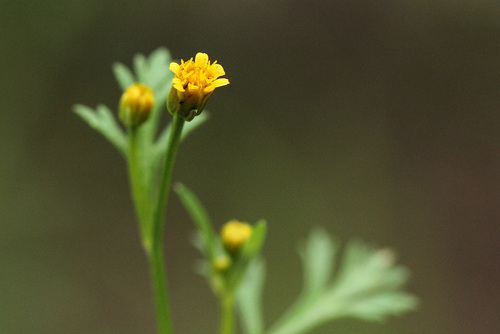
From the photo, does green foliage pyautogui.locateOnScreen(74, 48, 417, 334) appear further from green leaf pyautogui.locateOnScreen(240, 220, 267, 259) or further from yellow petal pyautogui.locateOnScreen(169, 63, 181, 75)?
yellow petal pyautogui.locateOnScreen(169, 63, 181, 75)

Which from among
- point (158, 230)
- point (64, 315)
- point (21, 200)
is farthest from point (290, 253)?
point (158, 230)

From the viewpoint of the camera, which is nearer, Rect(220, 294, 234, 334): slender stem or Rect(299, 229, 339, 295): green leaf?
Rect(220, 294, 234, 334): slender stem

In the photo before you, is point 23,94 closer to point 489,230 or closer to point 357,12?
point 357,12

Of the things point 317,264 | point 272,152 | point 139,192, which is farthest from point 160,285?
point 272,152

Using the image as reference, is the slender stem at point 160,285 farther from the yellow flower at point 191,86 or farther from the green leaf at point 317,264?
the green leaf at point 317,264

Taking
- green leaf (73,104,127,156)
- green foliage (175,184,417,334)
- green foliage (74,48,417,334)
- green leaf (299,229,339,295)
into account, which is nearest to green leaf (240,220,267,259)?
green foliage (74,48,417,334)
